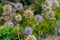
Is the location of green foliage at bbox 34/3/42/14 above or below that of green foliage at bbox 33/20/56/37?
above

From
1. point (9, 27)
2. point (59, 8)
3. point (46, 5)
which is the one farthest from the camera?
point (59, 8)

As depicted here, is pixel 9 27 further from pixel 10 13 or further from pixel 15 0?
pixel 15 0

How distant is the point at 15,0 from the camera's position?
3756 millimetres

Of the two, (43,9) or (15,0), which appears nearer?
(43,9)

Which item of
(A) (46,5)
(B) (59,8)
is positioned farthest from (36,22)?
(B) (59,8)

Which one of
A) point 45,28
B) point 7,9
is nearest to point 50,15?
point 45,28

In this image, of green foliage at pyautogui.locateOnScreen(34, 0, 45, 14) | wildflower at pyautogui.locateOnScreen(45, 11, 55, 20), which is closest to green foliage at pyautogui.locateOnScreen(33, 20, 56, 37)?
wildflower at pyautogui.locateOnScreen(45, 11, 55, 20)

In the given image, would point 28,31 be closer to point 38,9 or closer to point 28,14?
point 28,14

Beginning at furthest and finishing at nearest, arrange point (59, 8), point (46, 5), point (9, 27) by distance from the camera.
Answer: point (59, 8), point (46, 5), point (9, 27)

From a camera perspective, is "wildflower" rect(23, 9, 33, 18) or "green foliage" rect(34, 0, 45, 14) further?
"green foliage" rect(34, 0, 45, 14)

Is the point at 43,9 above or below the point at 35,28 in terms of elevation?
above

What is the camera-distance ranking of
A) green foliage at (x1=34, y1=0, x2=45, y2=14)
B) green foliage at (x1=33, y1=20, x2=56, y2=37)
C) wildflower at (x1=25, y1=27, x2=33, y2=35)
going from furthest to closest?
green foliage at (x1=34, y1=0, x2=45, y2=14), green foliage at (x1=33, y1=20, x2=56, y2=37), wildflower at (x1=25, y1=27, x2=33, y2=35)

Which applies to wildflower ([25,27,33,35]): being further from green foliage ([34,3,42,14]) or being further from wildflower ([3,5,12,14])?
green foliage ([34,3,42,14])

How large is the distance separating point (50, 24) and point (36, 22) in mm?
198
